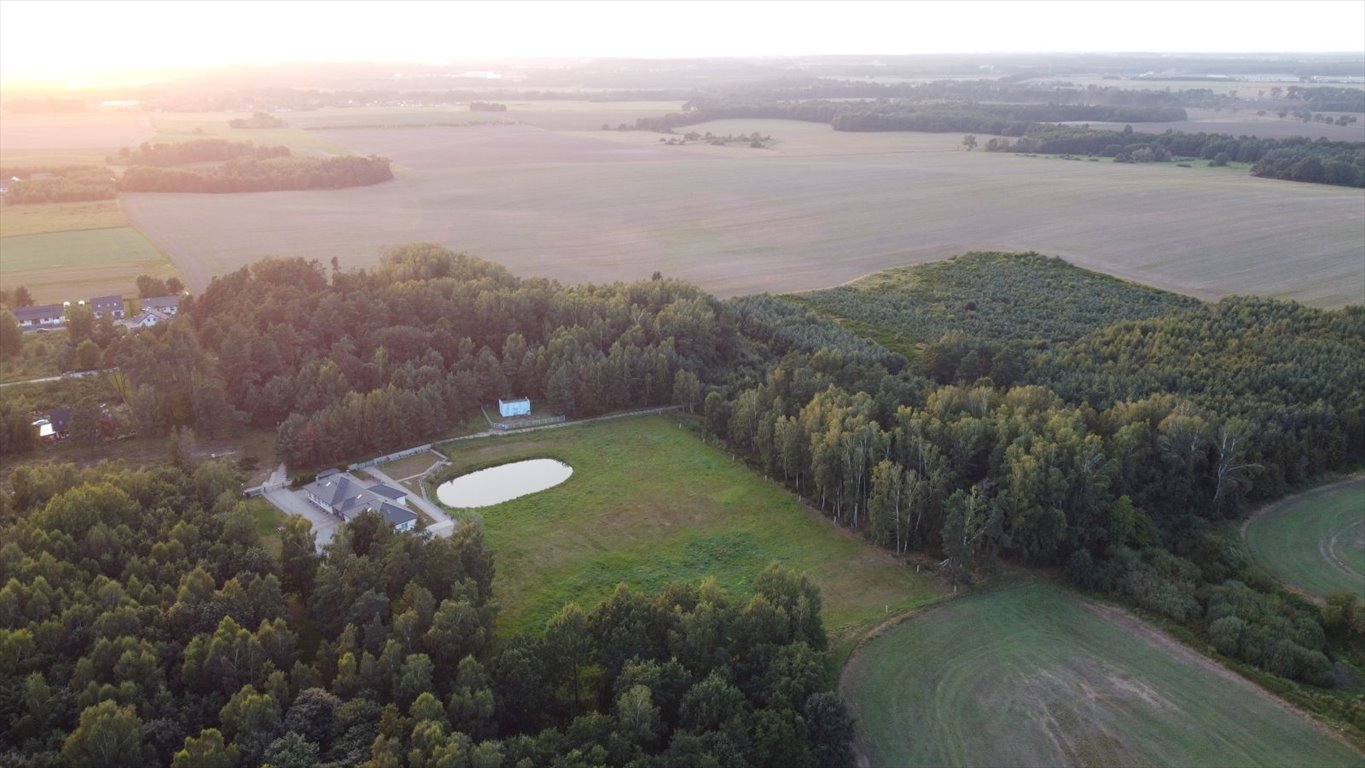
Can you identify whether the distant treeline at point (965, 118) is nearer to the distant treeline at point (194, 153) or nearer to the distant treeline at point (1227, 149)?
the distant treeline at point (1227, 149)

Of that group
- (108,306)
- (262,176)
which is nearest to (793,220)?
(108,306)

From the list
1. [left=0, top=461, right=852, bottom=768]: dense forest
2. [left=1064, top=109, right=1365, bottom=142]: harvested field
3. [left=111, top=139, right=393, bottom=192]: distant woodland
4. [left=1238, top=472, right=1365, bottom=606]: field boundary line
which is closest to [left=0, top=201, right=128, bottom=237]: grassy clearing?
[left=111, top=139, right=393, bottom=192]: distant woodland

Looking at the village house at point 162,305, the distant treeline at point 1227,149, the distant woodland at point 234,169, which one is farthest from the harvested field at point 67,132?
the distant treeline at point 1227,149

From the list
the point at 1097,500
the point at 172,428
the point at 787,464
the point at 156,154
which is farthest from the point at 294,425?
the point at 156,154

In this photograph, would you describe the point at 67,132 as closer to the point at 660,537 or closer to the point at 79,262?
the point at 79,262

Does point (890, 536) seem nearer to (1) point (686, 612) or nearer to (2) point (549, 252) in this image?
(1) point (686, 612)
